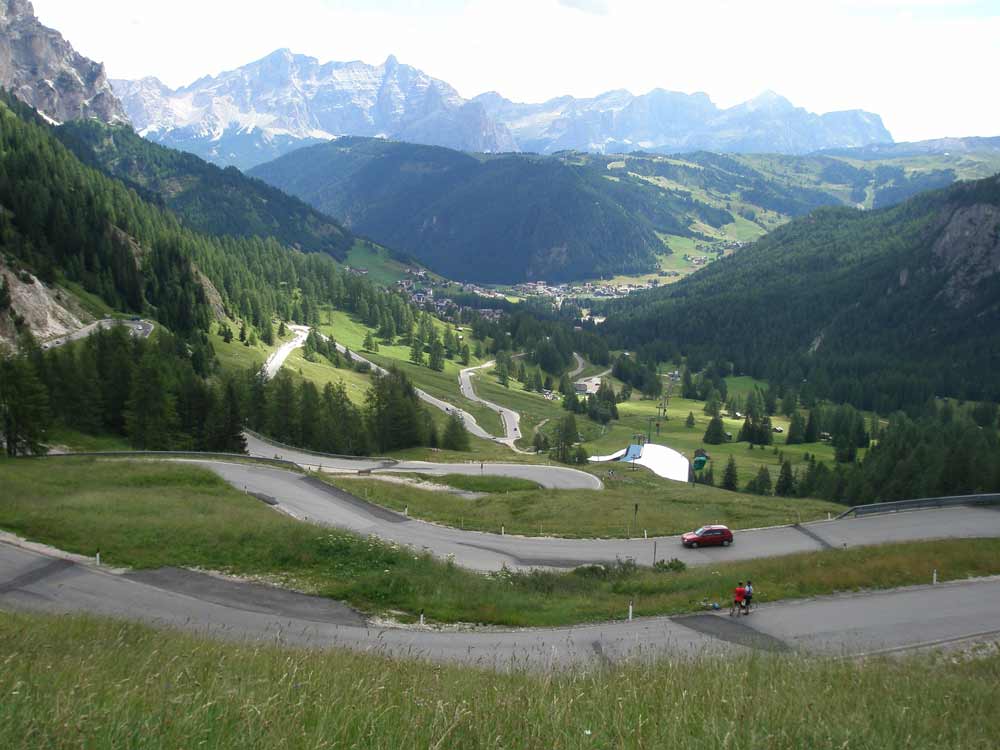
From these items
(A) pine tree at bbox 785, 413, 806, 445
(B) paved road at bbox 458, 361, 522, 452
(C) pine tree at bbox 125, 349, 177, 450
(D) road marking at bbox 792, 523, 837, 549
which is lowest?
(A) pine tree at bbox 785, 413, 806, 445

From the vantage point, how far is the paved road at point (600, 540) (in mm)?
36875

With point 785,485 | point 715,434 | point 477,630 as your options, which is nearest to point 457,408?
point 715,434

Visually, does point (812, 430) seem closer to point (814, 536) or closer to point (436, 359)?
point (436, 359)

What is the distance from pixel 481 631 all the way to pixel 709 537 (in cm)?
2020

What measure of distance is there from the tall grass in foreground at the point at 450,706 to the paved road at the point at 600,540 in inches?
934

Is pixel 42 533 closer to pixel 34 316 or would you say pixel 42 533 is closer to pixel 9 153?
pixel 34 316

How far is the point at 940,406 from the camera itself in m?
189

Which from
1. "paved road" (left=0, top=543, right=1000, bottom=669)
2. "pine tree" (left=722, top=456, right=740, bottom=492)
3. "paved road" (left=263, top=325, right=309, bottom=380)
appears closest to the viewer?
"paved road" (left=0, top=543, right=1000, bottom=669)

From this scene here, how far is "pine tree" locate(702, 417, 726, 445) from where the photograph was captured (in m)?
150

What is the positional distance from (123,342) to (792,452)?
5028 inches

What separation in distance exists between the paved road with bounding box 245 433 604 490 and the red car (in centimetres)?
2631

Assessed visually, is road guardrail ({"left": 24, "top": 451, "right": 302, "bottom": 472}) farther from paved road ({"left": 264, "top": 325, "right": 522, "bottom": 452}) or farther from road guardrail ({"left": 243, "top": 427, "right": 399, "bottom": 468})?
paved road ({"left": 264, "top": 325, "right": 522, "bottom": 452})

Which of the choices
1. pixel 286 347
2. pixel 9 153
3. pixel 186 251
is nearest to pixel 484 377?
pixel 286 347

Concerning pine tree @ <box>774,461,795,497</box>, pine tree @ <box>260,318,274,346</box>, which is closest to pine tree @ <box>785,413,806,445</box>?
pine tree @ <box>774,461,795,497</box>
